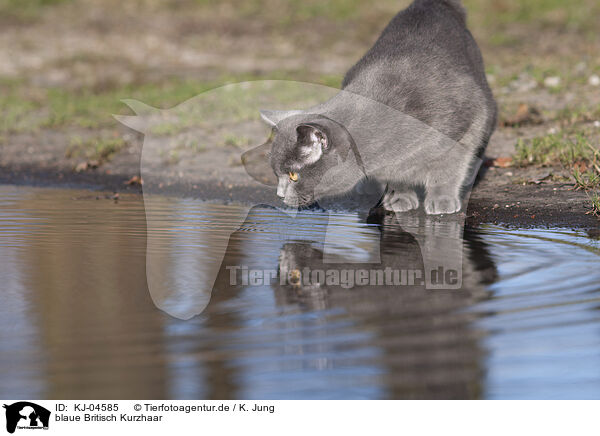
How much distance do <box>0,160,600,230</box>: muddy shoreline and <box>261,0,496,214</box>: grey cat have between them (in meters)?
Answer: 0.30

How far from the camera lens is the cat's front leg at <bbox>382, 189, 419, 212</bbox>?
613 centimetres

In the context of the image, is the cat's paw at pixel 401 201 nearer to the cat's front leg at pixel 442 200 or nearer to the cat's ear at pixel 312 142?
the cat's front leg at pixel 442 200

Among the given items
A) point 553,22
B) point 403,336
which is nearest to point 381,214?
point 403,336

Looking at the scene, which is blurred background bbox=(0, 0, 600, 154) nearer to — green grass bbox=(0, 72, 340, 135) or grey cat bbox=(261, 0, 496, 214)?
green grass bbox=(0, 72, 340, 135)


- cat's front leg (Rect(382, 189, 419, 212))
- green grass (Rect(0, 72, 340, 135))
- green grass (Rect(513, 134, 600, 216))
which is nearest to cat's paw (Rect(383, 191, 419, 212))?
cat's front leg (Rect(382, 189, 419, 212))

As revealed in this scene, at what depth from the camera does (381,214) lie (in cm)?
608

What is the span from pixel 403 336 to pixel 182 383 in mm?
882

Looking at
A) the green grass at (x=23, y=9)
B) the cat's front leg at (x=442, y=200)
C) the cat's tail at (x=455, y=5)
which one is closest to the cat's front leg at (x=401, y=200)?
the cat's front leg at (x=442, y=200)

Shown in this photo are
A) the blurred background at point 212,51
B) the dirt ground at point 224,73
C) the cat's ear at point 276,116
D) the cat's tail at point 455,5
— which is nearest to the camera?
the cat's ear at point 276,116

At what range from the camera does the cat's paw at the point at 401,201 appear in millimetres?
6133

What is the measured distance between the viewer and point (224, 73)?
12852mm

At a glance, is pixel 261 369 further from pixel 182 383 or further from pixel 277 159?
pixel 277 159
